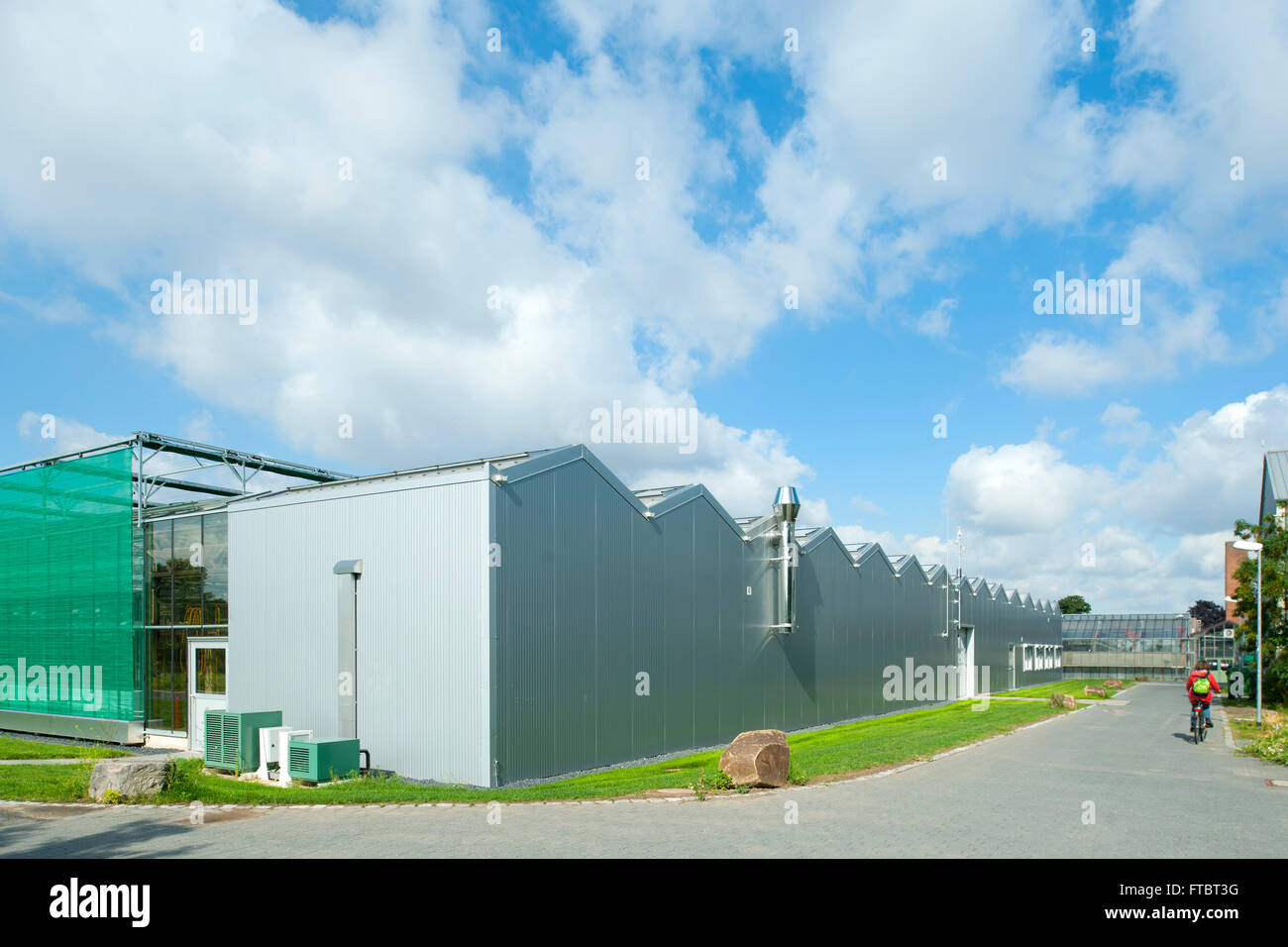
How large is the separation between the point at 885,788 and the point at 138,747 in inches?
766

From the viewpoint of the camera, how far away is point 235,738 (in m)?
17.0

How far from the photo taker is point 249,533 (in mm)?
20500

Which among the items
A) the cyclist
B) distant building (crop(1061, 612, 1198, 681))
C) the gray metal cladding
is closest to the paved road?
the gray metal cladding

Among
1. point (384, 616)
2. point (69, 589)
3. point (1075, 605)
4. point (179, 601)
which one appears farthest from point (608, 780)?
point (1075, 605)

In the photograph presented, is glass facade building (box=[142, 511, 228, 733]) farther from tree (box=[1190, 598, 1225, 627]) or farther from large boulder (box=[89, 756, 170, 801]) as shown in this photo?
tree (box=[1190, 598, 1225, 627])

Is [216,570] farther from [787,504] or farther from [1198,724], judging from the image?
[1198,724]

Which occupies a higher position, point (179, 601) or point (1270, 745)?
point (179, 601)

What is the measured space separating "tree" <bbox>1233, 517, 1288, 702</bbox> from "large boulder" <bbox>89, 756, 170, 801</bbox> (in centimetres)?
3087

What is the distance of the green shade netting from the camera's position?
78.4 feet

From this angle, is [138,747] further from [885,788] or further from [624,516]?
[885,788]

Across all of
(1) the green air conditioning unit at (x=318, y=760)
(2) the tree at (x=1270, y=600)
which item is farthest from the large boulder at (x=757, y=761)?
(2) the tree at (x=1270, y=600)

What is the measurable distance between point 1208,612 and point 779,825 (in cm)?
10868

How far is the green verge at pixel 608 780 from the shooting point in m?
12.8
